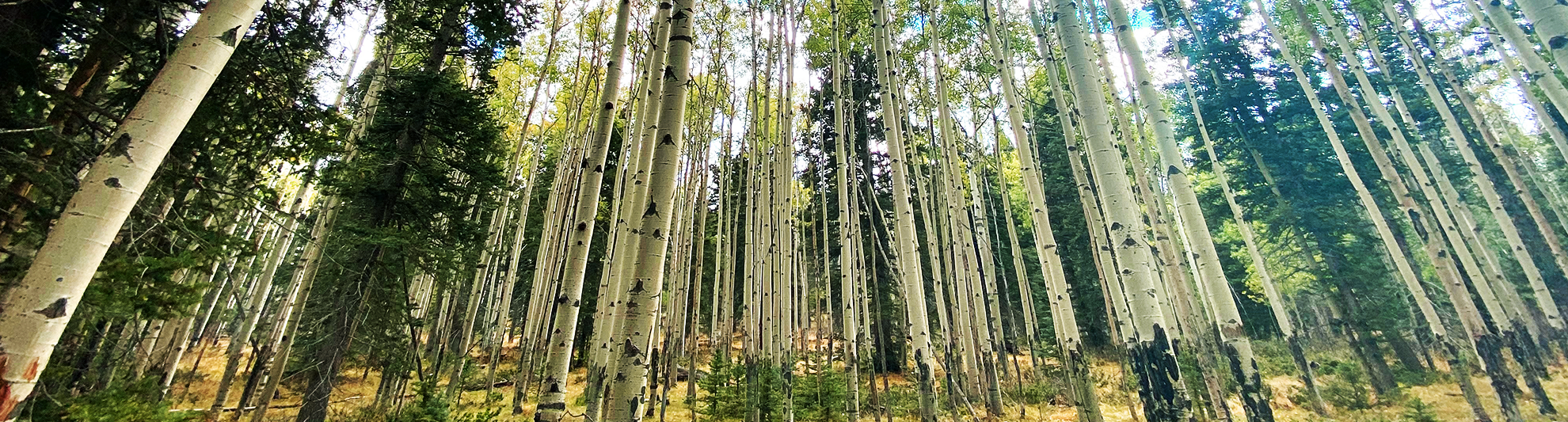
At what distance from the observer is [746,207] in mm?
9977

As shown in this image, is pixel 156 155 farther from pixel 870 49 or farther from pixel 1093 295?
pixel 1093 295

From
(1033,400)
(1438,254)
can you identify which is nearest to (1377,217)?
(1438,254)

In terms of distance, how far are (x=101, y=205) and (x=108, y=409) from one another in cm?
232

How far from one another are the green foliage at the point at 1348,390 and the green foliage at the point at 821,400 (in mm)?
9412

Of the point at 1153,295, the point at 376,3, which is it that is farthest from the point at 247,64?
the point at 1153,295

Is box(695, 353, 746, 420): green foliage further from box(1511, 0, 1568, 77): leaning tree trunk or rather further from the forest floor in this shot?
box(1511, 0, 1568, 77): leaning tree trunk

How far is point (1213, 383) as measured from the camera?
4.97m

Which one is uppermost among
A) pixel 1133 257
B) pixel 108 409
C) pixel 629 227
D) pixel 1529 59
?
pixel 1529 59

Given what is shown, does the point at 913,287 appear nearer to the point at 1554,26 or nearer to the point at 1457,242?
the point at 1554,26

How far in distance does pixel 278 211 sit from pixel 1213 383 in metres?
7.59

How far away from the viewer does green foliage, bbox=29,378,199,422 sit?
3.05 metres

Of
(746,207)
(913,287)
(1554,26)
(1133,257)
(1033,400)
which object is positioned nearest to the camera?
(1554,26)

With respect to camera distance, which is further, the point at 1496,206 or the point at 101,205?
the point at 1496,206

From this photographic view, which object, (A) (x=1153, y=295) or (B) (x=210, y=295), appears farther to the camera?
(B) (x=210, y=295)
